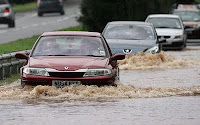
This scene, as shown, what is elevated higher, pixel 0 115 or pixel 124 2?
pixel 0 115

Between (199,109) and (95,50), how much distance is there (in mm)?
3663

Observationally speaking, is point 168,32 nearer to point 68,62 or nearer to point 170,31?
point 170,31

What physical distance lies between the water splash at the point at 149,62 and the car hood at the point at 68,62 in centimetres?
779

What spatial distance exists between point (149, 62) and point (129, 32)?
2.74 meters

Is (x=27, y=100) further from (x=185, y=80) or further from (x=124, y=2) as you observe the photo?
(x=124, y=2)

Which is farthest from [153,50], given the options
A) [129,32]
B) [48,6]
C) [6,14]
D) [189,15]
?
[48,6]

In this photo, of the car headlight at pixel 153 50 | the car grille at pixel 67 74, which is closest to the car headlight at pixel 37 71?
the car grille at pixel 67 74

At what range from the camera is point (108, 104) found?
14.3m

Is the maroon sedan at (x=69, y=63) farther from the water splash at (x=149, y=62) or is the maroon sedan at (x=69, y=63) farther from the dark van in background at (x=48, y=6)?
the dark van in background at (x=48, y=6)

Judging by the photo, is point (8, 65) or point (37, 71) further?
point (8, 65)

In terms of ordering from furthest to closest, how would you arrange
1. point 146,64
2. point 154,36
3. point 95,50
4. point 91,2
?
point 91,2, point 154,36, point 146,64, point 95,50

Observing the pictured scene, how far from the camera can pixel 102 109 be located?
534 inches

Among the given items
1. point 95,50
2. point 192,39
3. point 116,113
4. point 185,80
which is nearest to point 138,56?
point 185,80

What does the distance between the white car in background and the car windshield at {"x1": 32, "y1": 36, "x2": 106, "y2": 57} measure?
16042 mm
